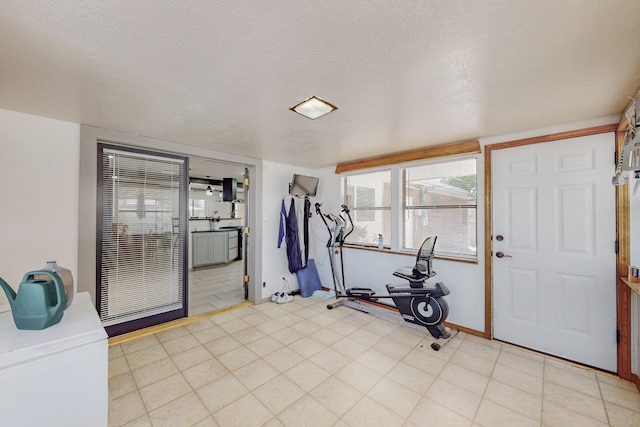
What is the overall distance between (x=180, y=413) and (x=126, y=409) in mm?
405

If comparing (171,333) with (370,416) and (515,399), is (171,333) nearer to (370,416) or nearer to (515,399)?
(370,416)

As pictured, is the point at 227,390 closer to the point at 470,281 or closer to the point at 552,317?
the point at 470,281

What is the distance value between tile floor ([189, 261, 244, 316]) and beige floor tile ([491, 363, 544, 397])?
3367 mm

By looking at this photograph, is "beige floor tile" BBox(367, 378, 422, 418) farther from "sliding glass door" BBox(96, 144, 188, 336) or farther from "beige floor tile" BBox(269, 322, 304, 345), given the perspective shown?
"sliding glass door" BBox(96, 144, 188, 336)

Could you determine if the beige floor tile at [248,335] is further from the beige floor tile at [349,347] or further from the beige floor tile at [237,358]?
the beige floor tile at [349,347]

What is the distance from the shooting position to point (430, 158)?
339 cm

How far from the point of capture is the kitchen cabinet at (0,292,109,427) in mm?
1023

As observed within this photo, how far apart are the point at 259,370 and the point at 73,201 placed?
2.46 m

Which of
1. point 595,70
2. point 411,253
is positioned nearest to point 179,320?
point 411,253

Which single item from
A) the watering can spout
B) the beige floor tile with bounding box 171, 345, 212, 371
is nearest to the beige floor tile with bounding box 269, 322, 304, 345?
the beige floor tile with bounding box 171, 345, 212, 371

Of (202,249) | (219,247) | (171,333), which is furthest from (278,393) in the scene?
(219,247)

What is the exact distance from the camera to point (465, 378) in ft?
7.21

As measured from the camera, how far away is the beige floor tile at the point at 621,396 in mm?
1893

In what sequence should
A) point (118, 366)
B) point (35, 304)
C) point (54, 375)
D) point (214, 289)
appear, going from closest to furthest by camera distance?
point (54, 375)
point (35, 304)
point (118, 366)
point (214, 289)
